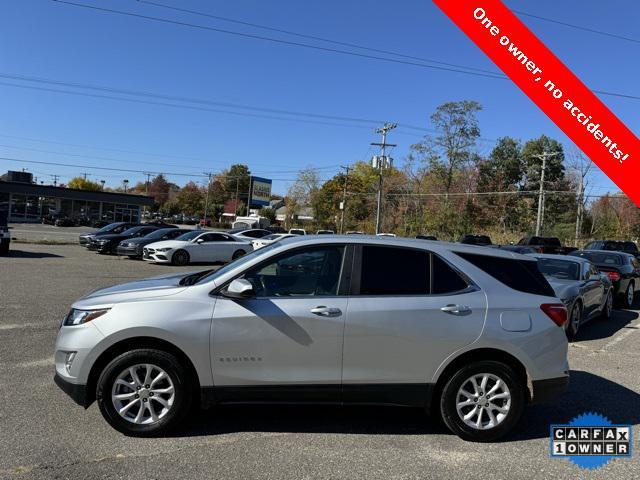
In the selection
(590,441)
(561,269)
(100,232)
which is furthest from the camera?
(100,232)

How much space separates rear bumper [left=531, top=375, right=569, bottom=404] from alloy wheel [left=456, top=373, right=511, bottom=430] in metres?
0.25

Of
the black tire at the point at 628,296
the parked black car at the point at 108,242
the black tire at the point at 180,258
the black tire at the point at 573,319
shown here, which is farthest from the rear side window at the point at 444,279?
the parked black car at the point at 108,242

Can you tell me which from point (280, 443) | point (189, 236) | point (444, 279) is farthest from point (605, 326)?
point (189, 236)

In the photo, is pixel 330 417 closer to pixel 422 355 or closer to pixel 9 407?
pixel 422 355

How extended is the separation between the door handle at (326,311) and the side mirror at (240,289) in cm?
53

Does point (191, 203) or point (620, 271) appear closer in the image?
point (620, 271)

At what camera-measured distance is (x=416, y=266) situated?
4.43 meters

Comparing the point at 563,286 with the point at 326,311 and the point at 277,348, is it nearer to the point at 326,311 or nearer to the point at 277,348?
the point at 326,311

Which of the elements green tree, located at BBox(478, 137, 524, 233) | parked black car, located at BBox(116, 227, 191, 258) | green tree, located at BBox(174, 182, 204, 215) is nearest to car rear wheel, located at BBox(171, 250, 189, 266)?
parked black car, located at BBox(116, 227, 191, 258)

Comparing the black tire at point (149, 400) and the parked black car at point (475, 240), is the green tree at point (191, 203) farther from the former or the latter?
the black tire at point (149, 400)

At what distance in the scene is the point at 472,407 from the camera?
4.31 m

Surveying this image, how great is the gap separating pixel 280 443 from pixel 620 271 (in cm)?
1149

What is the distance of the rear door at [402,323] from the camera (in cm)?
415

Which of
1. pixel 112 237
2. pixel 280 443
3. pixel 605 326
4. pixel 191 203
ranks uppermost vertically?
pixel 191 203
